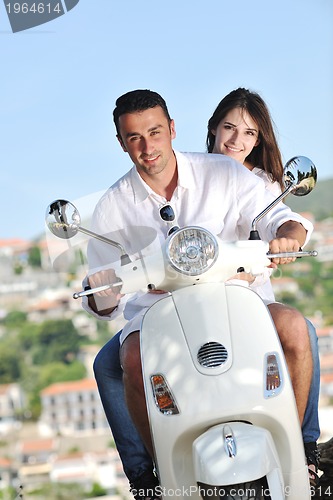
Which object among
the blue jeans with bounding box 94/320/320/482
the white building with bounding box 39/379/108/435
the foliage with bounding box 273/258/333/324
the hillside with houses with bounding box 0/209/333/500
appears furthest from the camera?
the foliage with bounding box 273/258/333/324

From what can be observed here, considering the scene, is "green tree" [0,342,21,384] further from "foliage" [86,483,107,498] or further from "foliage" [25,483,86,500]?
"foliage" [86,483,107,498]

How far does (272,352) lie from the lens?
8.29 feet

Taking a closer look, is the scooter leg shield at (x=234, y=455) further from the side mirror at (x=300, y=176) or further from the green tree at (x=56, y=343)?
the green tree at (x=56, y=343)

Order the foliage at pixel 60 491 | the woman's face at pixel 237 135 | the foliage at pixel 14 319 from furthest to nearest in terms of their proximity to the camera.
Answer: the foliage at pixel 14 319 < the foliage at pixel 60 491 < the woman's face at pixel 237 135

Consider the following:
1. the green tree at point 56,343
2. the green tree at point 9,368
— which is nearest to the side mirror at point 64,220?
the green tree at point 56,343

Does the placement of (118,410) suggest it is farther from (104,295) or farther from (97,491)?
(97,491)

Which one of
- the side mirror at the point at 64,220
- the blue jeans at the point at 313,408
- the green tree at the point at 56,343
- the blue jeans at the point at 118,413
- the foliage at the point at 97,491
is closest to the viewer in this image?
the side mirror at the point at 64,220

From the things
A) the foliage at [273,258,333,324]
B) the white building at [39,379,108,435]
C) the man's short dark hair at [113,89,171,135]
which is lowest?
the white building at [39,379,108,435]

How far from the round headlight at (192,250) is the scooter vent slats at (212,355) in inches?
7.4

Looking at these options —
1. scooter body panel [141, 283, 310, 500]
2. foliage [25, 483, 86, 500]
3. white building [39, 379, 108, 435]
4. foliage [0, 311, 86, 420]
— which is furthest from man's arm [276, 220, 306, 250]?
foliage [0, 311, 86, 420]

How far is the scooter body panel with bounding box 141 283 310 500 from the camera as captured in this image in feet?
8.04

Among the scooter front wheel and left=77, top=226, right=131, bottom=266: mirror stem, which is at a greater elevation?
left=77, top=226, right=131, bottom=266: mirror stem

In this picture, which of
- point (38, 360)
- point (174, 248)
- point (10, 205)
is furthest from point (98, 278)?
point (38, 360)

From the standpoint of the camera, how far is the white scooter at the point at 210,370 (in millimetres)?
2404
